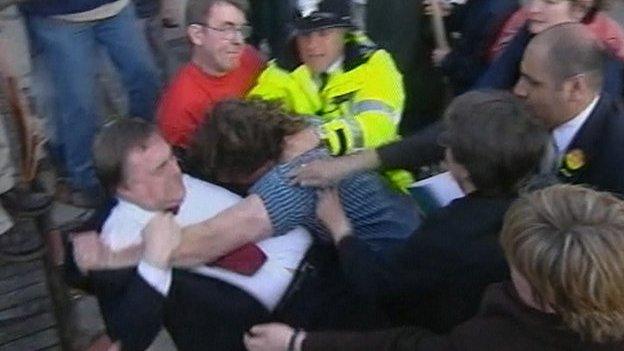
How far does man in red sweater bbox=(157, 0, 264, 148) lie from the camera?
3.61 m

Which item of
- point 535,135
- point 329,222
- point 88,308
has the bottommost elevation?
point 88,308

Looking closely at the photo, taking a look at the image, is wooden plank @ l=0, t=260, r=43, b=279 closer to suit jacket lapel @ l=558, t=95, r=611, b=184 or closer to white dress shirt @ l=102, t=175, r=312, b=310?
white dress shirt @ l=102, t=175, r=312, b=310

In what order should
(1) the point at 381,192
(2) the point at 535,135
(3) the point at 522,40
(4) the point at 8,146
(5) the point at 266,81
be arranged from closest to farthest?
(2) the point at 535,135 → (1) the point at 381,192 → (3) the point at 522,40 → (5) the point at 266,81 → (4) the point at 8,146

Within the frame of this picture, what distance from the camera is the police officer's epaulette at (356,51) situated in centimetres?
348

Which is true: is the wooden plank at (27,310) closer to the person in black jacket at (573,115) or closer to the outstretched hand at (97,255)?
the outstretched hand at (97,255)

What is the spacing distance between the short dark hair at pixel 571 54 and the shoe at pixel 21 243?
1883mm

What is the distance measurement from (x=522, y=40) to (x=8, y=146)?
179 cm

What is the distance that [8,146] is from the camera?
380cm

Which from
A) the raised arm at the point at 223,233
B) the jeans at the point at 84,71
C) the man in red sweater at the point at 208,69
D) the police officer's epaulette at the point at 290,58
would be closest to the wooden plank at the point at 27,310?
the man in red sweater at the point at 208,69

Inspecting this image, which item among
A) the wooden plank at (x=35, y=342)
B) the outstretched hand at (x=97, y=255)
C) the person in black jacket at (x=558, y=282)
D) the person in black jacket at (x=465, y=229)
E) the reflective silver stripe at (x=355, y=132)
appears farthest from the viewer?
the wooden plank at (x=35, y=342)

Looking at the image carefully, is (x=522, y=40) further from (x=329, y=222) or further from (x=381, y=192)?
(x=329, y=222)

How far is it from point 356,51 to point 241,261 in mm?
1191

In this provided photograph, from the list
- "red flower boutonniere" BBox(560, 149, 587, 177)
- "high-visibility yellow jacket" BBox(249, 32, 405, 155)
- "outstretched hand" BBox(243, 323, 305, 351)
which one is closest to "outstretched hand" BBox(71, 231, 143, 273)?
"outstretched hand" BBox(243, 323, 305, 351)

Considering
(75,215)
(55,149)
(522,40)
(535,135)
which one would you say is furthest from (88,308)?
(535,135)
